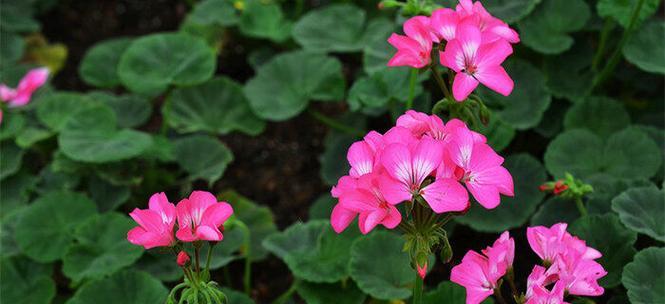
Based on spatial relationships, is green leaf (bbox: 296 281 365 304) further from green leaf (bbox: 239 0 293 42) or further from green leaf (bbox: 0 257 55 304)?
green leaf (bbox: 239 0 293 42)

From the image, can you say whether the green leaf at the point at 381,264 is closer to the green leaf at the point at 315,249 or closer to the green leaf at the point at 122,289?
the green leaf at the point at 315,249

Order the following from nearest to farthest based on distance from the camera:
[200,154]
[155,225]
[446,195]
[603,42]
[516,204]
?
[446,195] → [155,225] → [516,204] → [603,42] → [200,154]

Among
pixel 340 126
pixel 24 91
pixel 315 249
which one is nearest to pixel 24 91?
pixel 24 91

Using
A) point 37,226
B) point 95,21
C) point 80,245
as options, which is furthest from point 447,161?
point 95,21

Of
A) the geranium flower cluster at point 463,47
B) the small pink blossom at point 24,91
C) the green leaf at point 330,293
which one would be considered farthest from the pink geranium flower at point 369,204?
the small pink blossom at point 24,91

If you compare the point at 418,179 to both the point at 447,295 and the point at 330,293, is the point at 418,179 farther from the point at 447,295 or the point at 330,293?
the point at 330,293

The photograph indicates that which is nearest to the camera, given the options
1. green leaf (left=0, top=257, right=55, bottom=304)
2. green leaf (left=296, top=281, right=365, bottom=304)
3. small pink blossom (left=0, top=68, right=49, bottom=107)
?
green leaf (left=296, top=281, right=365, bottom=304)

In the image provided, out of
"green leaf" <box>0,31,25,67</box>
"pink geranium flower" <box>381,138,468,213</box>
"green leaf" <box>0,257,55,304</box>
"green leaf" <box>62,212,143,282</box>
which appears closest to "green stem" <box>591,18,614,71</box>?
"pink geranium flower" <box>381,138,468,213</box>
